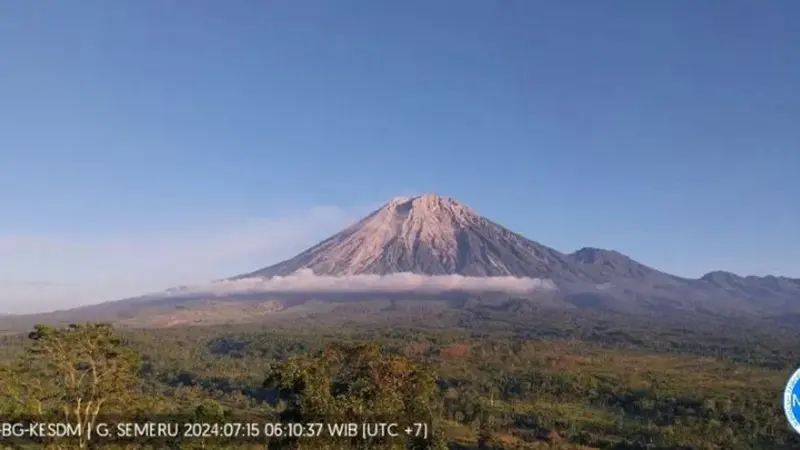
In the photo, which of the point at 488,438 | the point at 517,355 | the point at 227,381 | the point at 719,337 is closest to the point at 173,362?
the point at 227,381

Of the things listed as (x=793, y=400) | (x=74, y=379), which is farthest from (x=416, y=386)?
(x=793, y=400)

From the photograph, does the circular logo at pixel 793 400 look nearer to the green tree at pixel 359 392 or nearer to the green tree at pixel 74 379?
the green tree at pixel 359 392

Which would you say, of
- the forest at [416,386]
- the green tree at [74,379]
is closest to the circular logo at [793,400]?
the forest at [416,386]

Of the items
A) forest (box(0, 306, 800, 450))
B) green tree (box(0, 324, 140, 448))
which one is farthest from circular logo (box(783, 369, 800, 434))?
green tree (box(0, 324, 140, 448))

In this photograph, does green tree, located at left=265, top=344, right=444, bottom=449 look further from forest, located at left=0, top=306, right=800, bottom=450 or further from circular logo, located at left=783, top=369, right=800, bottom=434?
circular logo, located at left=783, top=369, right=800, bottom=434

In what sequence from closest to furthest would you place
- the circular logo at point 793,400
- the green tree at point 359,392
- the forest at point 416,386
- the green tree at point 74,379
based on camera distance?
the circular logo at point 793,400, the green tree at point 359,392, the green tree at point 74,379, the forest at point 416,386

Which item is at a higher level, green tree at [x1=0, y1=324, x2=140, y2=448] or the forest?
Result: green tree at [x1=0, y1=324, x2=140, y2=448]

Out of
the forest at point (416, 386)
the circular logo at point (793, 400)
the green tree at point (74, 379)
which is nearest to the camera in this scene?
the circular logo at point (793, 400)

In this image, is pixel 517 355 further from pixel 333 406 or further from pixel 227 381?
pixel 333 406
